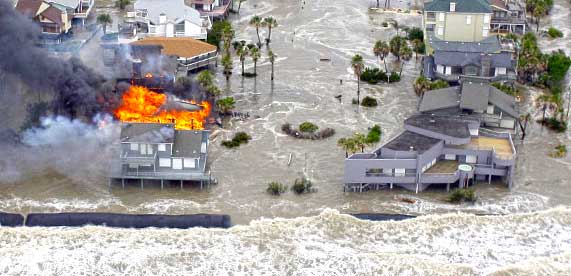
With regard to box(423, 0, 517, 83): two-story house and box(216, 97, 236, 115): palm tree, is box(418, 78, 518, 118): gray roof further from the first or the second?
box(216, 97, 236, 115): palm tree

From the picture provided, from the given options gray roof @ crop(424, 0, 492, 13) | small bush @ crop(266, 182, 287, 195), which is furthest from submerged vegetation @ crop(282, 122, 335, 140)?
gray roof @ crop(424, 0, 492, 13)

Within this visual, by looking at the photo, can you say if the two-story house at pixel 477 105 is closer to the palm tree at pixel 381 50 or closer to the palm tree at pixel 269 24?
the palm tree at pixel 381 50

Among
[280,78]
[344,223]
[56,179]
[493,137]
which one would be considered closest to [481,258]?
[344,223]

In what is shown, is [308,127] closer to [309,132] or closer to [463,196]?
[309,132]

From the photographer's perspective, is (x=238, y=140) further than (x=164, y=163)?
Yes

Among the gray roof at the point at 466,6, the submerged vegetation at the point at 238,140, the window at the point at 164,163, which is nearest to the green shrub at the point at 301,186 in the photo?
the submerged vegetation at the point at 238,140

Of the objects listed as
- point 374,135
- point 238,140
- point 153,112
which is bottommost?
point 238,140

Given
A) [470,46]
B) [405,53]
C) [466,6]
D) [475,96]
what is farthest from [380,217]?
[466,6]
